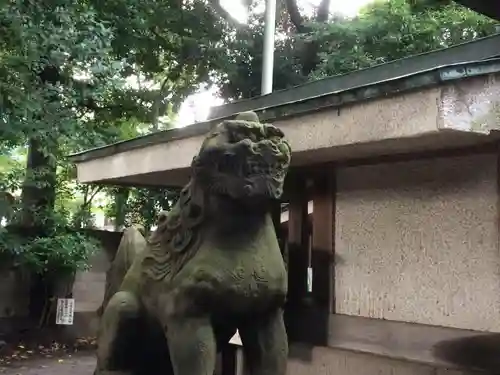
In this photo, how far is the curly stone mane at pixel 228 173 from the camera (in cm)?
246

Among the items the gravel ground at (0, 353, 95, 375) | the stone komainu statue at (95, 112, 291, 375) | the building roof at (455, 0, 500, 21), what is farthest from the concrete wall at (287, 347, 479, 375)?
the gravel ground at (0, 353, 95, 375)

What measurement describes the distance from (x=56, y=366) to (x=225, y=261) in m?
7.14

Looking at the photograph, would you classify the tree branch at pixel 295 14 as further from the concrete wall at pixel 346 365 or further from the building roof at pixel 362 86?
the concrete wall at pixel 346 365

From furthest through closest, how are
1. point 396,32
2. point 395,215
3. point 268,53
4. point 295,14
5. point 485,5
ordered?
point 295,14, point 396,32, point 268,53, point 485,5, point 395,215

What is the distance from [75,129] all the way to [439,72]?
5.85 metres

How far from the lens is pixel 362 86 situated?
3076 millimetres

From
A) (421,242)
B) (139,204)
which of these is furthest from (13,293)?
(421,242)

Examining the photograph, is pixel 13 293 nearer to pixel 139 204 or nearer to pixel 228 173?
pixel 139 204

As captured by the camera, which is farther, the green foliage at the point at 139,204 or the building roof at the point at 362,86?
the green foliage at the point at 139,204

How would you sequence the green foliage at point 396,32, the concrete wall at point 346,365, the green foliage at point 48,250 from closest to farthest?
the concrete wall at point 346,365
the green foliage at point 48,250
the green foliage at point 396,32

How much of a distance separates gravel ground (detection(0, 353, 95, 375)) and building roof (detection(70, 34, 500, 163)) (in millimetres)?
3784

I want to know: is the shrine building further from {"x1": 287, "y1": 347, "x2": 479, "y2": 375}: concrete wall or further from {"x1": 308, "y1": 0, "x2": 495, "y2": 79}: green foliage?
{"x1": 308, "y1": 0, "x2": 495, "y2": 79}: green foliage

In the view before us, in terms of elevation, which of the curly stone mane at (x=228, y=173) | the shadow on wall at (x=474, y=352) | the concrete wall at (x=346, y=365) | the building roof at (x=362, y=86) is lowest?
the concrete wall at (x=346, y=365)

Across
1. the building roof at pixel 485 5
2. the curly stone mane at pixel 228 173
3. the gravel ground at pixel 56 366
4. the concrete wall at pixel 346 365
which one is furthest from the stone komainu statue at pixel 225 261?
the gravel ground at pixel 56 366
